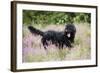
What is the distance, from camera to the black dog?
2098 mm

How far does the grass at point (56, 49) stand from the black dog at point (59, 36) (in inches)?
1.5

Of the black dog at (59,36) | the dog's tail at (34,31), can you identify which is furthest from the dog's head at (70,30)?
the dog's tail at (34,31)

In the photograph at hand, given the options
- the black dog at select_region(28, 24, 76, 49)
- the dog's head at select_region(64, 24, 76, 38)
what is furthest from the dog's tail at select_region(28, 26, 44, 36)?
the dog's head at select_region(64, 24, 76, 38)

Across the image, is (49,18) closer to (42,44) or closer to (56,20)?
(56,20)

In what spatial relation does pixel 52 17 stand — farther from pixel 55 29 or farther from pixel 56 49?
pixel 56 49

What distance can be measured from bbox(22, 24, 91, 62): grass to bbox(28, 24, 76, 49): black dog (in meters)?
0.04

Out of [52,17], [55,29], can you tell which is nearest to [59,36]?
[55,29]

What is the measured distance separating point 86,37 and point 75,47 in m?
0.17

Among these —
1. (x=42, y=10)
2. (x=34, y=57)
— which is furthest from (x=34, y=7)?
(x=34, y=57)

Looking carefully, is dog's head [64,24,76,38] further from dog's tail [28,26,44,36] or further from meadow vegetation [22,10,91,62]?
dog's tail [28,26,44,36]

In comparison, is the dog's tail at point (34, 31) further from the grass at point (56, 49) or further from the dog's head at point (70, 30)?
the dog's head at point (70, 30)

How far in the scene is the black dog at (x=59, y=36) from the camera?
210cm

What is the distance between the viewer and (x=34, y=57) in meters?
2.06

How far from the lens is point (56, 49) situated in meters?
2.16
